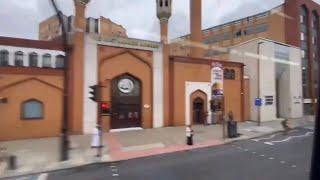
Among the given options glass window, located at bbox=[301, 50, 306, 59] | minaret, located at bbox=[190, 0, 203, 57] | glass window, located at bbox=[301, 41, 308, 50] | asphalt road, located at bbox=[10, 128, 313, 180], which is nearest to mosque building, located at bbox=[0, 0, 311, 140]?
minaret, located at bbox=[190, 0, 203, 57]

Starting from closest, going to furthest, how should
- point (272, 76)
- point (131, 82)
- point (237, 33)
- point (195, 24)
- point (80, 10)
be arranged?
point (131, 82)
point (80, 10)
point (272, 76)
point (195, 24)
point (237, 33)

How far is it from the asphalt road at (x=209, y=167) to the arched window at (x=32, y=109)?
1213cm

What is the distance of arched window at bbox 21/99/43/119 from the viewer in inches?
1126

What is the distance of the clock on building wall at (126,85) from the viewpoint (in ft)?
111

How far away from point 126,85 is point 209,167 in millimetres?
18762

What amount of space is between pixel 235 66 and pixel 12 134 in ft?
79.9

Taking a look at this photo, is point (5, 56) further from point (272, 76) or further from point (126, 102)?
point (272, 76)

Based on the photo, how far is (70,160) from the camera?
19.3 metres

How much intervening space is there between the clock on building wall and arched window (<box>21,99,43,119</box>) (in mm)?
7110

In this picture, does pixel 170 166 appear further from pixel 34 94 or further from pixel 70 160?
pixel 34 94

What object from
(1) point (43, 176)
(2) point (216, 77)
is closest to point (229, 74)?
(2) point (216, 77)

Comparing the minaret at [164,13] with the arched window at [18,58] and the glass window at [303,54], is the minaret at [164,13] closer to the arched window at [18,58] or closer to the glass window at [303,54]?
the glass window at [303,54]

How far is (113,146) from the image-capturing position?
24656 mm

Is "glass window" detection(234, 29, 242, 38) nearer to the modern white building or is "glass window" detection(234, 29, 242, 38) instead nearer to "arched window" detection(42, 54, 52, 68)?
the modern white building
